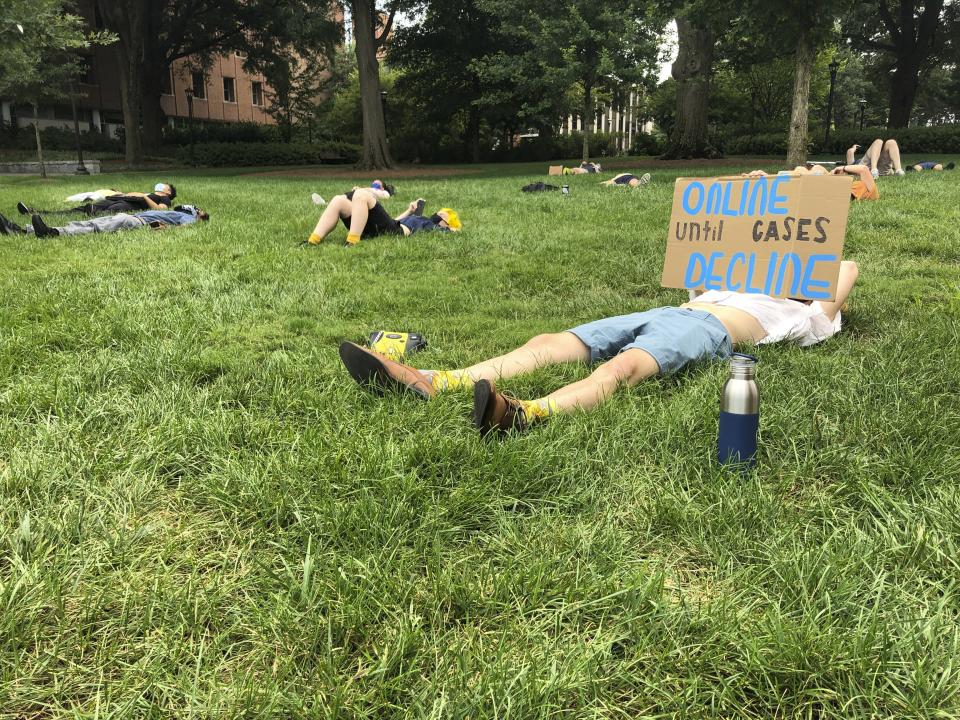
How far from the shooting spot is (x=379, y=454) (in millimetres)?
2252

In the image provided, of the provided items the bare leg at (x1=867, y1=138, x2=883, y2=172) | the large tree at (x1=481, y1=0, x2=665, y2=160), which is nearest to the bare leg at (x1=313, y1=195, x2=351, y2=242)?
the bare leg at (x1=867, y1=138, x2=883, y2=172)

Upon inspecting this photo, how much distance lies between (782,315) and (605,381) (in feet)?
4.69

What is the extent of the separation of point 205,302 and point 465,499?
334 centimetres

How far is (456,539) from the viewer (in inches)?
74.9

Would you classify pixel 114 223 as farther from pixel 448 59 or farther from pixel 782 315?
pixel 448 59

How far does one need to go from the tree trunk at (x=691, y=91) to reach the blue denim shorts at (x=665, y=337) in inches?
865

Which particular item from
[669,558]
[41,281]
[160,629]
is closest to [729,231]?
[669,558]

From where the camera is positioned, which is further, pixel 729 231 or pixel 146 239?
pixel 146 239

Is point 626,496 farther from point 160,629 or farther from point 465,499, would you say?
point 160,629

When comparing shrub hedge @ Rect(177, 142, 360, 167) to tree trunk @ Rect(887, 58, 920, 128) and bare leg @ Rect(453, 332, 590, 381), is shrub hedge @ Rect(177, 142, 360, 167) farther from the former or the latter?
bare leg @ Rect(453, 332, 590, 381)

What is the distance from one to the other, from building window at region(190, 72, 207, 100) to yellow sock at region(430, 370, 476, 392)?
52.1 meters

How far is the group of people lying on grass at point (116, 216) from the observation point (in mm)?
7426

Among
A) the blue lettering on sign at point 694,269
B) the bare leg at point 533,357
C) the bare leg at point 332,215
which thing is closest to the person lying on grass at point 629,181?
the bare leg at point 332,215

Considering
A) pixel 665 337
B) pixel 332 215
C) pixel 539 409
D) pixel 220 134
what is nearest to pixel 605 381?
pixel 539 409
